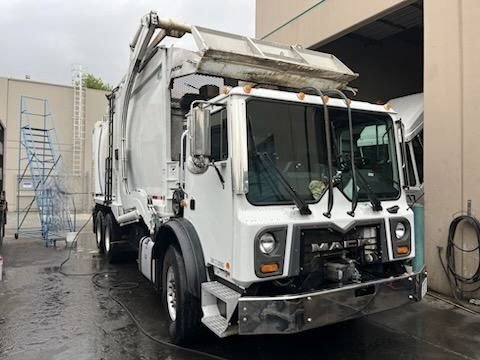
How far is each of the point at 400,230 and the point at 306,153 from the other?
1.26 meters

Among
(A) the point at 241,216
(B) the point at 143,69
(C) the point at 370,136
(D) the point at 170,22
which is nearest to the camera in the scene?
(A) the point at 241,216

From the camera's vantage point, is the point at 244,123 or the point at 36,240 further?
the point at 36,240

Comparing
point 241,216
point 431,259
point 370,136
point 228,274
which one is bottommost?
point 431,259

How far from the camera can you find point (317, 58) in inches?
208

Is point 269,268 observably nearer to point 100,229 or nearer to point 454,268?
point 454,268

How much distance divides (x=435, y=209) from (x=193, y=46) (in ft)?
13.8

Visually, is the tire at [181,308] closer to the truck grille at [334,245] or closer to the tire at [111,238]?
the truck grille at [334,245]

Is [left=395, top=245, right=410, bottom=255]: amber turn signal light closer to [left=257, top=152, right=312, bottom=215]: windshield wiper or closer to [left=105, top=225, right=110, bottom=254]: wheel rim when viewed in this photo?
[left=257, top=152, right=312, bottom=215]: windshield wiper

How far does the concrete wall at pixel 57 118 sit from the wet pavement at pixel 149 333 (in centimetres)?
1643

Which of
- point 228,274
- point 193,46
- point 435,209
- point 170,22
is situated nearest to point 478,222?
point 435,209

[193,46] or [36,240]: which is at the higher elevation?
[193,46]

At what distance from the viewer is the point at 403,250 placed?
161 inches

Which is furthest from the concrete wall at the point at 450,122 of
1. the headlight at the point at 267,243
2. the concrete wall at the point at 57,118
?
the concrete wall at the point at 57,118

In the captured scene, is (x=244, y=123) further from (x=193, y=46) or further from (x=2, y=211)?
(x=2, y=211)
